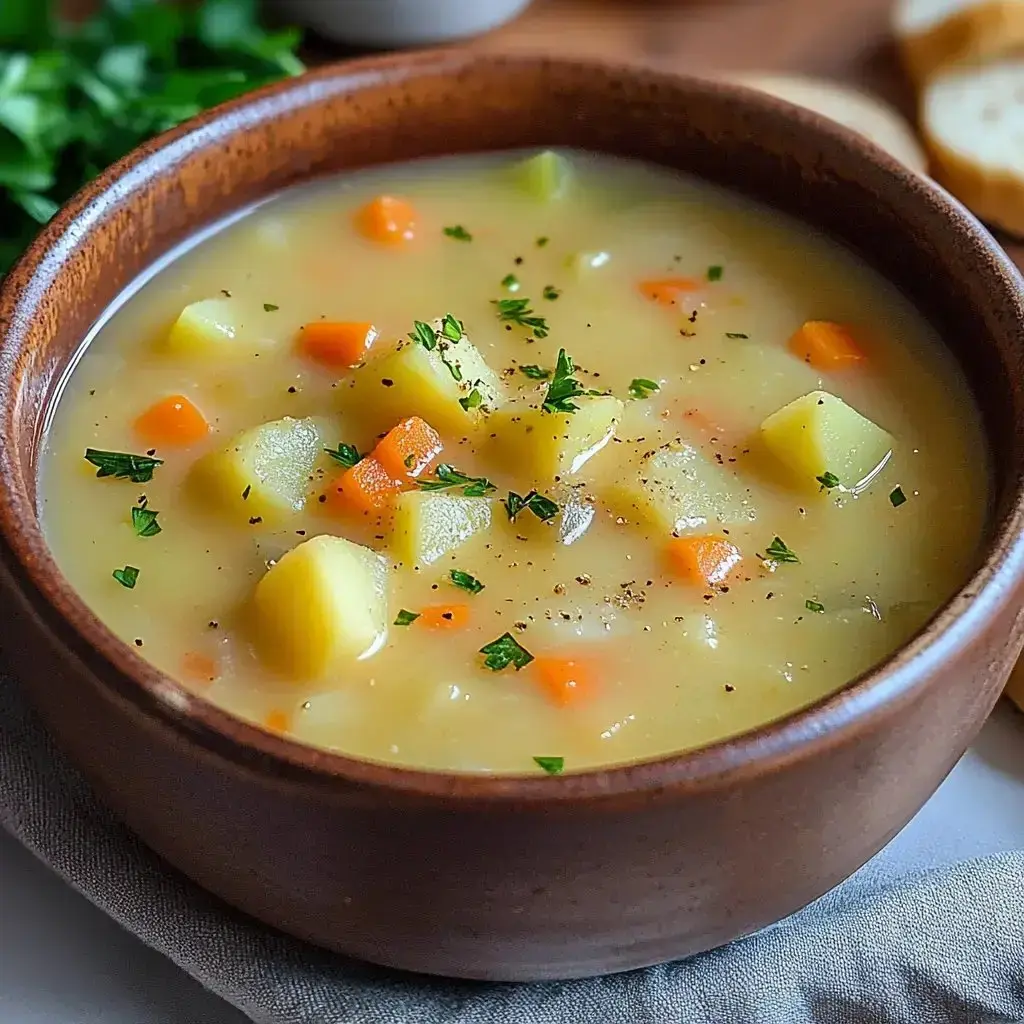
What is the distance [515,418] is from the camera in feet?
6.30

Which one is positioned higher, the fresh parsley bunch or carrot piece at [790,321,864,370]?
carrot piece at [790,321,864,370]

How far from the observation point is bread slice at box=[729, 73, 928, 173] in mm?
2945

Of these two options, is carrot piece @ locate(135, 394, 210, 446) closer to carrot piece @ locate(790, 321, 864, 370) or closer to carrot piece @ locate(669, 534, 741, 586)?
carrot piece @ locate(669, 534, 741, 586)


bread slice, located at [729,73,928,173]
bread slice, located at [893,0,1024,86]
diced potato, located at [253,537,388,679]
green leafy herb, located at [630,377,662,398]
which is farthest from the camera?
bread slice, located at [893,0,1024,86]

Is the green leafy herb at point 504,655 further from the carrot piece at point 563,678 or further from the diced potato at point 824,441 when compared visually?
the diced potato at point 824,441

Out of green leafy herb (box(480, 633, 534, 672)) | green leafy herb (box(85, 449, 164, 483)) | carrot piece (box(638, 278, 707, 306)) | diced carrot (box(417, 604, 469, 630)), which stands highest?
carrot piece (box(638, 278, 707, 306))

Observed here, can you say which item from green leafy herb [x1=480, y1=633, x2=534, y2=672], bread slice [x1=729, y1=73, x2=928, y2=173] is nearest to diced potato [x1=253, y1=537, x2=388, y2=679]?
green leafy herb [x1=480, y1=633, x2=534, y2=672]

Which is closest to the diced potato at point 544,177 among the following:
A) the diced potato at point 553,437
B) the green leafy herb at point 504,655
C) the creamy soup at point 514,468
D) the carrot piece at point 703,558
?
the creamy soup at point 514,468

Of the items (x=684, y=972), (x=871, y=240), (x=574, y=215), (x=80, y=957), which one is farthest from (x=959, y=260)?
(x=80, y=957)

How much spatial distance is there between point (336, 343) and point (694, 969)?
3.09 feet

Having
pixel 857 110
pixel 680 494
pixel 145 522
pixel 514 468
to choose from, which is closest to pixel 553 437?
pixel 514 468

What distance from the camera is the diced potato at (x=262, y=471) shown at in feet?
5.98

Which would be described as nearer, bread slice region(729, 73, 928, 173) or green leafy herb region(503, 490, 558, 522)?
green leafy herb region(503, 490, 558, 522)

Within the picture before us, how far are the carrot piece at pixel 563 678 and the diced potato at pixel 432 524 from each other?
20 centimetres
